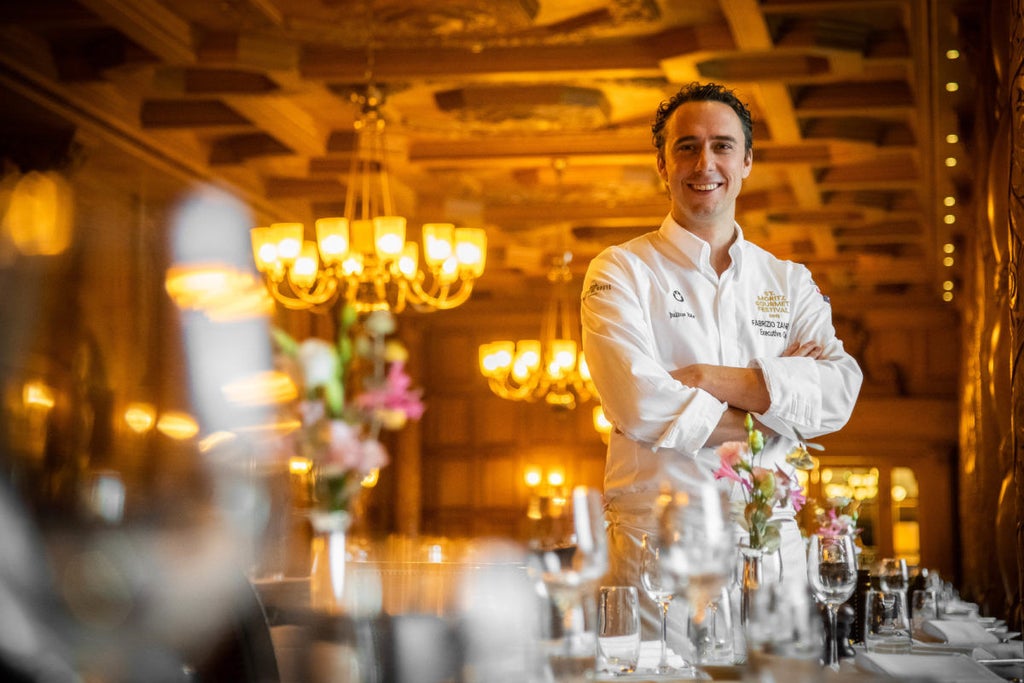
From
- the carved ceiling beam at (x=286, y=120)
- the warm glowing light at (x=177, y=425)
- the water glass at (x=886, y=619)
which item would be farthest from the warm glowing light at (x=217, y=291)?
the water glass at (x=886, y=619)

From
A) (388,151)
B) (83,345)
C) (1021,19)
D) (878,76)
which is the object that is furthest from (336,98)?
(1021,19)

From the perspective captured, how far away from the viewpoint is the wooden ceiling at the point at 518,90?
6.80 metres

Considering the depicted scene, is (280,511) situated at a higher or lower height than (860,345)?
lower

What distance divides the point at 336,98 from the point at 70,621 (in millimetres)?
6860

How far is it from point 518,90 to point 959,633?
19.4 ft

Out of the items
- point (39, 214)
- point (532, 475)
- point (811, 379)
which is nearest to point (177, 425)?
point (39, 214)

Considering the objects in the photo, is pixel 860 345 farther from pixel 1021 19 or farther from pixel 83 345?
pixel 1021 19

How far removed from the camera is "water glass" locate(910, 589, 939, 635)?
350cm

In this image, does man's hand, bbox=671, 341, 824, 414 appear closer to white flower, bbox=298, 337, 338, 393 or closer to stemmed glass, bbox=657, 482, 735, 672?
stemmed glass, bbox=657, 482, 735, 672

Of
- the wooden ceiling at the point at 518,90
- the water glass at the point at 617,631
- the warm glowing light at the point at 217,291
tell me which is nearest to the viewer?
the water glass at the point at 617,631

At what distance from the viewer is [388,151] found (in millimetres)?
9805

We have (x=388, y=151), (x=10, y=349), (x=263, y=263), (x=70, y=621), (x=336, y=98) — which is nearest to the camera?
(x=70, y=621)

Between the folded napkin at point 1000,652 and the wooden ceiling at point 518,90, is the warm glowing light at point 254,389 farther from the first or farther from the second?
the folded napkin at point 1000,652

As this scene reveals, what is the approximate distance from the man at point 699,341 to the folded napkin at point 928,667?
406 millimetres
